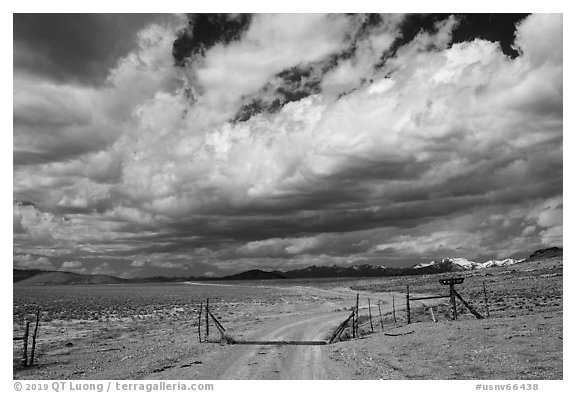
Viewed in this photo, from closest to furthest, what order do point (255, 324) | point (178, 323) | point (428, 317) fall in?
point (428, 317)
point (255, 324)
point (178, 323)

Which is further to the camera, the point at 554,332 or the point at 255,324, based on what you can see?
the point at 255,324

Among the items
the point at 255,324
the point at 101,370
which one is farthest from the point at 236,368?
the point at 255,324

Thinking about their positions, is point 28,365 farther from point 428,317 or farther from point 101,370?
point 428,317

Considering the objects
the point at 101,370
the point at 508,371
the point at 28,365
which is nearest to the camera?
the point at 508,371

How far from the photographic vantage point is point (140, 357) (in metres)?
26.2

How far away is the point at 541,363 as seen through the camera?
19.5 meters

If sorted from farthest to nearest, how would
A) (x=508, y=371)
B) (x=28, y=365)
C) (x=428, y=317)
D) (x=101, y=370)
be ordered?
(x=428, y=317)
(x=28, y=365)
(x=101, y=370)
(x=508, y=371)

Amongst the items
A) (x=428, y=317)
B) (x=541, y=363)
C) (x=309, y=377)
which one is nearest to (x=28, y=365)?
(x=309, y=377)
